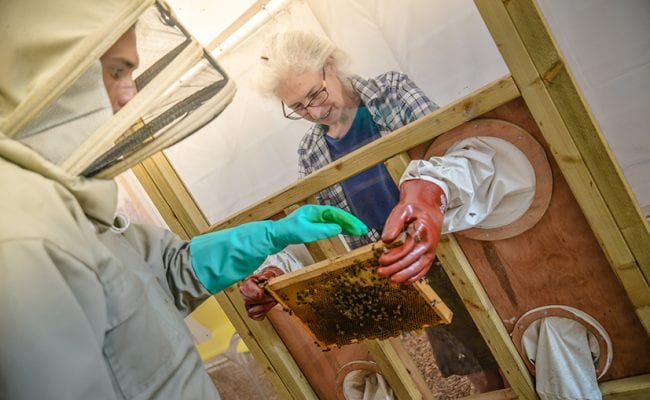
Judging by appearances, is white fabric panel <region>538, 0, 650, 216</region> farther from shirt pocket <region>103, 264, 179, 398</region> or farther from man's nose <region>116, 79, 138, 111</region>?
shirt pocket <region>103, 264, 179, 398</region>

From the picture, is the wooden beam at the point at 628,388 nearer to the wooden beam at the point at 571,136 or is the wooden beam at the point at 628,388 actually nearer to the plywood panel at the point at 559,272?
the plywood panel at the point at 559,272

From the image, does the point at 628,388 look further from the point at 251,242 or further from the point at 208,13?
the point at 208,13

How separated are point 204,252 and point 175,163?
955 millimetres

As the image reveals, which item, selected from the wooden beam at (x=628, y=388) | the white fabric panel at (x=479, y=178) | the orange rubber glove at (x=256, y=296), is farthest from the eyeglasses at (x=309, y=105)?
the wooden beam at (x=628, y=388)

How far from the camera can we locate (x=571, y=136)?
146 cm

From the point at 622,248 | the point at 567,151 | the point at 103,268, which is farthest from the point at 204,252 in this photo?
the point at 622,248

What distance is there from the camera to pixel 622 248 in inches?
60.0

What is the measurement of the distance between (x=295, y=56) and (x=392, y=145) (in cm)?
66

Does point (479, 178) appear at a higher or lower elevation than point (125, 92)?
lower

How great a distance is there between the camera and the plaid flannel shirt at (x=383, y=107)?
175 centimetres

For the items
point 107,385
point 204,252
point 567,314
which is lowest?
point 567,314

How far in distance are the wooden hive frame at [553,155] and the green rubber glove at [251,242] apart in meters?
0.27

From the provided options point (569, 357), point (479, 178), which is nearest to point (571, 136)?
point (479, 178)

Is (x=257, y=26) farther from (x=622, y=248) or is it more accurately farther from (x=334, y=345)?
(x=622, y=248)
